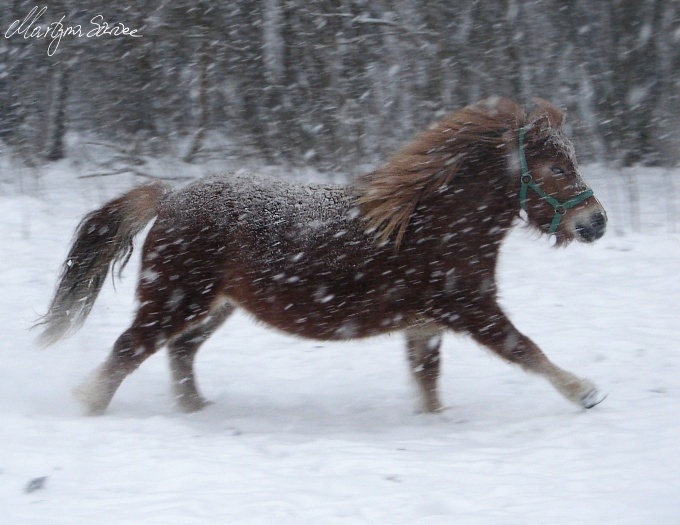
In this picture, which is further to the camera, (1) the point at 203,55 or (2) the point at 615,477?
(1) the point at 203,55

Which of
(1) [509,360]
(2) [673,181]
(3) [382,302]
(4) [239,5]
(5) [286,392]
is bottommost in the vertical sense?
(2) [673,181]

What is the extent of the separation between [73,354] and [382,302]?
8.94 feet

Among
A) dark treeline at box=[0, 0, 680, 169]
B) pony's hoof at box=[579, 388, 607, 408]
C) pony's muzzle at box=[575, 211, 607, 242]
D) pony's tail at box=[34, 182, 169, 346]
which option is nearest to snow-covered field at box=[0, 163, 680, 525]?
pony's hoof at box=[579, 388, 607, 408]

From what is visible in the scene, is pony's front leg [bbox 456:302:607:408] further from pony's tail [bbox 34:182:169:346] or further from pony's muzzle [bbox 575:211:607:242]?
pony's tail [bbox 34:182:169:346]

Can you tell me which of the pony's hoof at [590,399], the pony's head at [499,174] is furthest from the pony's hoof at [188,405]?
the pony's hoof at [590,399]

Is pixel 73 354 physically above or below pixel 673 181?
above

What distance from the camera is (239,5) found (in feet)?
38.9

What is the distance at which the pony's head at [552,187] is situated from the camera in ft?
14.9

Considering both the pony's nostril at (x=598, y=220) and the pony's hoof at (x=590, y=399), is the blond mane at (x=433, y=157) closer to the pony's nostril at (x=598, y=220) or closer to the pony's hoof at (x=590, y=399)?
the pony's nostril at (x=598, y=220)

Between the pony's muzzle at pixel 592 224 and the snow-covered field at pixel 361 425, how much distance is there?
103 centimetres

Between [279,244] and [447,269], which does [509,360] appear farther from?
[279,244]

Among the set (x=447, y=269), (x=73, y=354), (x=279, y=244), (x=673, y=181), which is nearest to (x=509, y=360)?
(x=447, y=269)

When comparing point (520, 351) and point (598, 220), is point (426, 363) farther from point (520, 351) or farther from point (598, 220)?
point (598, 220)

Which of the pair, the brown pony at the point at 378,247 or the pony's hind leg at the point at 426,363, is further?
the pony's hind leg at the point at 426,363
